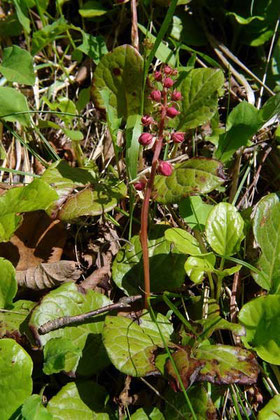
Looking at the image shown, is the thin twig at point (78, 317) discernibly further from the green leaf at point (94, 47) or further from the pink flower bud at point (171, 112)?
the green leaf at point (94, 47)

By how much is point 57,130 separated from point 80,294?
106cm

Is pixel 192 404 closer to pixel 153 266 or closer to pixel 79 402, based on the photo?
pixel 79 402

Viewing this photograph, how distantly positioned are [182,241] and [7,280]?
26.2 inches

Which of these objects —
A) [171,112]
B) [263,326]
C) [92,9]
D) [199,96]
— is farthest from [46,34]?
[263,326]

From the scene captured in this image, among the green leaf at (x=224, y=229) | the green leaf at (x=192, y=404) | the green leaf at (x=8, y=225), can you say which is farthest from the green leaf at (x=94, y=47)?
the green leaf at (x=192, y=404)

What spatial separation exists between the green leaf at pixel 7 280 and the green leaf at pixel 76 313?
0.13 metres

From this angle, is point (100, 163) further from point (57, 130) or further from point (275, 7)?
point (275, 7)

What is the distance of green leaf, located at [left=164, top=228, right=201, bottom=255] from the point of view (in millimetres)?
1833

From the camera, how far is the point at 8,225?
2.01 m

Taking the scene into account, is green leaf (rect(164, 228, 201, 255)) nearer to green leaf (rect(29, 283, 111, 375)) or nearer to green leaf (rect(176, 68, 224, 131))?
green leaf (rect(29, 283, 111, 375))

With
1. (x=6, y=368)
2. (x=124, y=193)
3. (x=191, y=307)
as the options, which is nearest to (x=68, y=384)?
(x=6, y=368)

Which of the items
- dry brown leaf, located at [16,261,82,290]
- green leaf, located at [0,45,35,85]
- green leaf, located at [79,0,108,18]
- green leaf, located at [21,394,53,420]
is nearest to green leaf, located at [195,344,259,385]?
A: green leaf, located at [21,394,53,420]

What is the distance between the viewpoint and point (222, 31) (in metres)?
2.83

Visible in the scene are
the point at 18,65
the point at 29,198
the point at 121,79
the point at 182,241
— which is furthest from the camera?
the point at 18,65
